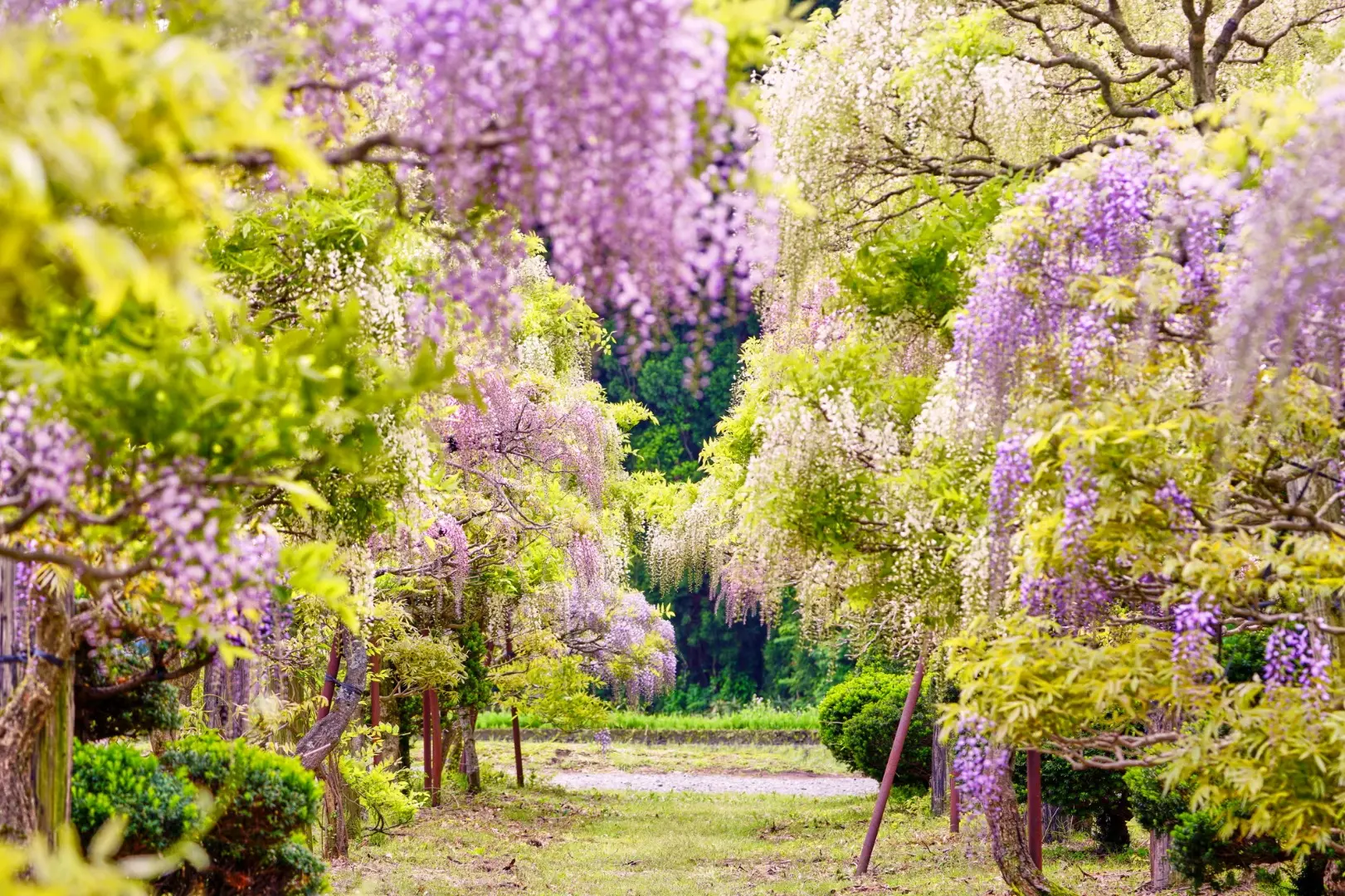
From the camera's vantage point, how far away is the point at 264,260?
20.9 feet

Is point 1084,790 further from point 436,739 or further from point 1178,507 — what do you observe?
point 436,739

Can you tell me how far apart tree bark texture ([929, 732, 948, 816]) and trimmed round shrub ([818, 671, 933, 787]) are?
0.30 meters

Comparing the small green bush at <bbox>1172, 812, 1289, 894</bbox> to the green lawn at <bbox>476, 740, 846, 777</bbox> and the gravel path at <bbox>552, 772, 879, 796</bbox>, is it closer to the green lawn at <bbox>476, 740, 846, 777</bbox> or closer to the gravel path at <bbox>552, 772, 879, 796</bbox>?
the gravel path at <bbox>552, 772, 879, 796</bbox>

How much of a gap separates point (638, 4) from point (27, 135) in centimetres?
141

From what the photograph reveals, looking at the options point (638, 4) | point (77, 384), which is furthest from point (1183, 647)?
point (77, 384)

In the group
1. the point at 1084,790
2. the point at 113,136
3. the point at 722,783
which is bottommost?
the point at 722,783

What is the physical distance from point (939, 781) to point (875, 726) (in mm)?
957

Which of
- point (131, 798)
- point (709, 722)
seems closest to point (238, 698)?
point (131, 798)

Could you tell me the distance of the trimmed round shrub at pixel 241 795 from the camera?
5945 mm

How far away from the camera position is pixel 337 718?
9.45 m

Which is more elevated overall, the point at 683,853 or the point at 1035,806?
the point at 1035,806

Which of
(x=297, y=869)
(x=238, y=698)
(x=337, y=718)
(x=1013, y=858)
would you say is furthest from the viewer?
(x=337, y=718)

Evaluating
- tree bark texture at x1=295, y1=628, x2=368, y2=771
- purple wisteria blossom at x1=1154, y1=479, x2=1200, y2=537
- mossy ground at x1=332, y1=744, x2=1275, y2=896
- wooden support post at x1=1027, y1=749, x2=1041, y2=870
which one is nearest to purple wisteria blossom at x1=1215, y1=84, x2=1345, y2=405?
purple wisteria blossom at x1=1154, y1=479, x2=1200, y2=537

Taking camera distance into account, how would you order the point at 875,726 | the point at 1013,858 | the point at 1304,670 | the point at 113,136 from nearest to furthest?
the point at 113,136
the point at 1304,670
the point at 1013,858
the point at 875,726
